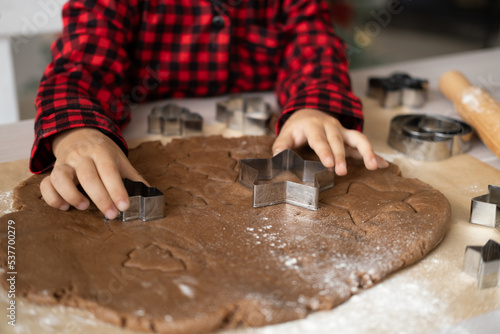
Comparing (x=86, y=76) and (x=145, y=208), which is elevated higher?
(x=86, y=76)

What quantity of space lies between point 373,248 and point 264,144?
0.37 metres

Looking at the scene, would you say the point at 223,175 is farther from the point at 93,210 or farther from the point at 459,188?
the point at 459,188

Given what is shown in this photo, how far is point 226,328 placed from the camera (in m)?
0.59

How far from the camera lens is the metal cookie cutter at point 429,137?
1.03 metres

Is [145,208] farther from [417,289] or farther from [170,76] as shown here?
[170,76]

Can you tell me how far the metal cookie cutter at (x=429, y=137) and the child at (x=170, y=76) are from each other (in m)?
0.09

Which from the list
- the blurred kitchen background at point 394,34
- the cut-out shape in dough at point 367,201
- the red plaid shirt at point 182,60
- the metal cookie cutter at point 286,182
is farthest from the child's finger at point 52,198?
the blurred kitchen background at point 394,34

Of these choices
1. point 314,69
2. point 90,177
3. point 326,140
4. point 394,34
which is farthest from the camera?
point 394,34

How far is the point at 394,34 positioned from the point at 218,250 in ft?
8.56

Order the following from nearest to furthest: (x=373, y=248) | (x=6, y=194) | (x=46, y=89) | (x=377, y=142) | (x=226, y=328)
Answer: (x=226, y=328) → (x=373, y=248) → (x=6, y=194) → (x=46, y=89) → (x=377, y=142)

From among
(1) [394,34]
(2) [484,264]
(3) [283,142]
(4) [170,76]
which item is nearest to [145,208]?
(3) [283,142]

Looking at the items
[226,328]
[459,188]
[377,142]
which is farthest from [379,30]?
[226,328]

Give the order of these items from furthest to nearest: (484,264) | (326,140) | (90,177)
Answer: (326,140) < (90,177) < (484,264)

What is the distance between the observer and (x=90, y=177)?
2.51ft
